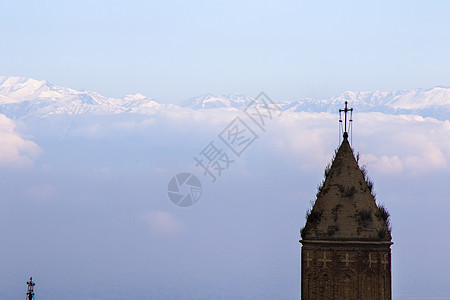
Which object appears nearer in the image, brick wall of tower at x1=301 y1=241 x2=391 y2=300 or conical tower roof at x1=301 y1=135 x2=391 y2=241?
brick wall of tower at x1=301 y1=241 x2=391 y2=300

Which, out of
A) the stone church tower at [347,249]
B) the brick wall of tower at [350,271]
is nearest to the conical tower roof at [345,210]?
the stone church tower at [347,249]

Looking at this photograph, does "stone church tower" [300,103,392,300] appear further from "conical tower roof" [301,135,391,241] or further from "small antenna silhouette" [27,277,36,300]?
"small antenna silhouette" [27,277,36,300]

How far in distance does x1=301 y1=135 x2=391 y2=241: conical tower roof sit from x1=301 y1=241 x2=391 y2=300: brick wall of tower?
458mm

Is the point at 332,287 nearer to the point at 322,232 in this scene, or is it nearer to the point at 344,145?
the point at 322,232

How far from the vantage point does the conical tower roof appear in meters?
37.1

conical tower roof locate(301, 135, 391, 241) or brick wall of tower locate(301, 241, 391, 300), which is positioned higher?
conical tower roof locate(301, 135, 391, 241)

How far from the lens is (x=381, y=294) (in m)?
36.9

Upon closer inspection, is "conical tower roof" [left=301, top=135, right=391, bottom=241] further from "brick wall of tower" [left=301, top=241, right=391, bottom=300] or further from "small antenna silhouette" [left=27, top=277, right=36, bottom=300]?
"small antenna silhouette" [left=27, top=277, right=36, bottom=300]

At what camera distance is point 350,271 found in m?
37.0

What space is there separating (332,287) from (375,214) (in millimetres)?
3567

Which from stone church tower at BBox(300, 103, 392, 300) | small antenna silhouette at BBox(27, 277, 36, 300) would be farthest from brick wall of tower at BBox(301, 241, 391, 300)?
small antenna silhouette at BBox(27, 277, 36, 300)

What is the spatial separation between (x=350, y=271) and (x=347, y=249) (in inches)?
37.0

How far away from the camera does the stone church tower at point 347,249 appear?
36938 mm

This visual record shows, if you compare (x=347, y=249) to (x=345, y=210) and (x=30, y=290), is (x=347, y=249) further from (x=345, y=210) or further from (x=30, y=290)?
(x=30, y=290)
